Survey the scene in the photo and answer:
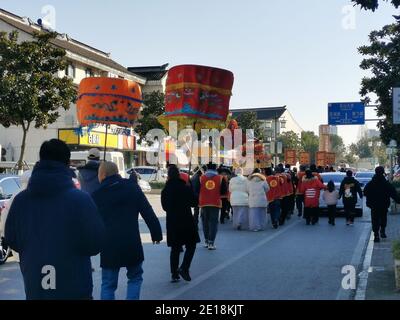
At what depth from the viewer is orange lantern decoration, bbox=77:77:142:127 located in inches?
531

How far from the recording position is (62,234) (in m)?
4.17

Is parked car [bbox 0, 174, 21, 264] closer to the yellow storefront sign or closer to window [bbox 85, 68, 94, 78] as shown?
the yellow storefront sign

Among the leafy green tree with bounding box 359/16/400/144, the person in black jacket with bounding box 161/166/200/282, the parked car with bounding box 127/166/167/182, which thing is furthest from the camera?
the parked car with bounding box 127/166/167/182

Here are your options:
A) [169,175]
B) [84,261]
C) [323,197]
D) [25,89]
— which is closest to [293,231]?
[323,197]

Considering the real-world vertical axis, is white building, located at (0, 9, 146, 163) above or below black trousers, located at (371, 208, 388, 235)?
above

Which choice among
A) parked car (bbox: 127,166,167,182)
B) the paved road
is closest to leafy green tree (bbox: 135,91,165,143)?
parked car (bbox: 127,166,167,182)

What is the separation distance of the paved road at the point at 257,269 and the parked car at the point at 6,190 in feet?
0.84

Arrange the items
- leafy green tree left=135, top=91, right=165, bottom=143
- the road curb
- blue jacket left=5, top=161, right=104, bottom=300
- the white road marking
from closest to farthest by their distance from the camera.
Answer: blue jacket left=5, top=161, right=104, bottom=300 → the road curb → the white road marking → leafy green tree left=135, top=91, right=165, bottom=143

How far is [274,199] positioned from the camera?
17.8 metres

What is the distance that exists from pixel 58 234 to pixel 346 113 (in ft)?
110

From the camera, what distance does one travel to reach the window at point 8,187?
11461mm

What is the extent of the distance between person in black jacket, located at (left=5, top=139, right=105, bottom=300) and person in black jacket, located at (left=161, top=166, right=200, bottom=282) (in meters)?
4.88

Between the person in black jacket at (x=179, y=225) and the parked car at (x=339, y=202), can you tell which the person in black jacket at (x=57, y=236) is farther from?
the parked car at (x=339, y=202)
